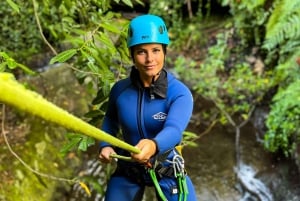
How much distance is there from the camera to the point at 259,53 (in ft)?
23.2

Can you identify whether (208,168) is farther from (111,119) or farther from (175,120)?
(175,120)

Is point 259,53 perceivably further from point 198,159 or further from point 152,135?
point 152,135

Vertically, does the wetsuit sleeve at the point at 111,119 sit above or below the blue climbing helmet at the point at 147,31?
below

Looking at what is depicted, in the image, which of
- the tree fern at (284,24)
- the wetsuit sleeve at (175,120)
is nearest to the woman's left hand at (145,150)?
the wetsuit sleeve at (175,120)

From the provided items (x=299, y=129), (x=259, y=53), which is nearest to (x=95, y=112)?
(x=299, y=129)

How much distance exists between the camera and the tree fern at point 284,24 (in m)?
5.43

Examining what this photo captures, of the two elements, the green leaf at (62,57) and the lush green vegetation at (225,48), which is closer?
the green leaf at (62,57)

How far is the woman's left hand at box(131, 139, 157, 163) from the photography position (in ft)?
5.20

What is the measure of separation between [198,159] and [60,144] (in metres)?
1.67

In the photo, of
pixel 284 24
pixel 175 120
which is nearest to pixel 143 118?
pixel 175 120

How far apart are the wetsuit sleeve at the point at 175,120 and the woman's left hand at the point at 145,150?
60 mm

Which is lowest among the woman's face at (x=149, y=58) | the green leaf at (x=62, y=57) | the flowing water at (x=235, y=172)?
the flowing water at (x=235, y=172)

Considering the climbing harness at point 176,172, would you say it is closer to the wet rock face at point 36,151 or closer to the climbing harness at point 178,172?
the climbing harness at point 178,172

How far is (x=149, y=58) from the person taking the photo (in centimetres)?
210
